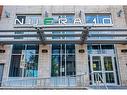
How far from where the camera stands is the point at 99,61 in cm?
1636

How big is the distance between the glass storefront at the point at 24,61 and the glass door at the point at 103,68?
384 centimetres

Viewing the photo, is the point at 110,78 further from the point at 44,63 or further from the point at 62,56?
the point at 44,63

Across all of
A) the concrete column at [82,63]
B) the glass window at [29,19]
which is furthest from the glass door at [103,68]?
the glass window at [29,19]

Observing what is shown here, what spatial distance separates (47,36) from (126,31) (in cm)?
538

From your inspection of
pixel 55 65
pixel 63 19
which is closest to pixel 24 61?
pixel 55 65

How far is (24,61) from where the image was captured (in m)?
16.2

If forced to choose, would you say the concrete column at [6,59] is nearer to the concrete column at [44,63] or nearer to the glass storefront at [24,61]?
the glass storefront at [24,61]

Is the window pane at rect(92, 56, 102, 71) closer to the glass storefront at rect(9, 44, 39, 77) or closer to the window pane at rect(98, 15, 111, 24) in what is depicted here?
the window pane at rect(98, 15, 111, 24)

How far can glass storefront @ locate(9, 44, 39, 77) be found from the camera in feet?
51.9

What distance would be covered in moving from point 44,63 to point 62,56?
4.33ft

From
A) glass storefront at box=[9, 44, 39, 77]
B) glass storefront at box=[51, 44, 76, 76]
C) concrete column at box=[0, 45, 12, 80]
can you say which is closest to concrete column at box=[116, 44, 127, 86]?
glass storefront at box=[51, 44, 76, 76]

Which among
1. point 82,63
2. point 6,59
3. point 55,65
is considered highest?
point 6,59

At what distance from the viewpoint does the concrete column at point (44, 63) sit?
51.3 ft
